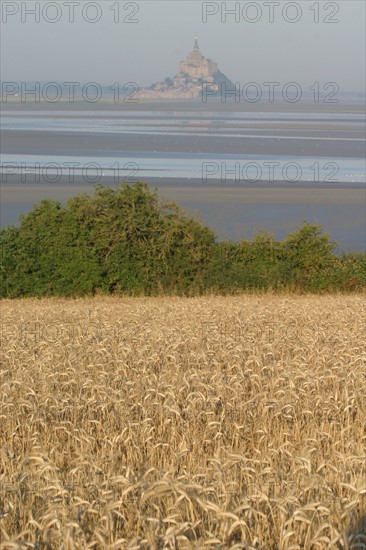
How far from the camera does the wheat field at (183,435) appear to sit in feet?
17.7

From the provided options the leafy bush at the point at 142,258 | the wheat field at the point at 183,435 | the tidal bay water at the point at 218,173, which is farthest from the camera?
the tidal bay water at the point at 218,173

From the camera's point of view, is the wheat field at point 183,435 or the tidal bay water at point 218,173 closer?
the wheat field at point 183,435

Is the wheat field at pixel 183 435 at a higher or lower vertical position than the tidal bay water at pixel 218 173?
lower

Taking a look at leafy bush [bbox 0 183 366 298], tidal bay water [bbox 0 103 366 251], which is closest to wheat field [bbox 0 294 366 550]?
leafy bush [bbox 0 183 366 298]

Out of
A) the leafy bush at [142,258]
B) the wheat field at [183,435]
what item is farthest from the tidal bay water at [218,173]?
the wheat field at [183,435]

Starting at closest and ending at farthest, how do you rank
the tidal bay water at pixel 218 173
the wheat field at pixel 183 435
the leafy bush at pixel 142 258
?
the wheat field at pixel 183 435 → the leafy bush at pixel 142 258 → the tidal bay water at pixel 218 173

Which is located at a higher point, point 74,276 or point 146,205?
point 146,205

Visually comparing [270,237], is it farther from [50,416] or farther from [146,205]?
[50,416]

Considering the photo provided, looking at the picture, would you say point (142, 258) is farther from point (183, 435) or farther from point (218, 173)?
point (218, 173)

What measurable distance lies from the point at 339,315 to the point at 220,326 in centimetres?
264

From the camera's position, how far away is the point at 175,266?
2495 centimetres

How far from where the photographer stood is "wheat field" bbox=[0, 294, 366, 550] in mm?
5406

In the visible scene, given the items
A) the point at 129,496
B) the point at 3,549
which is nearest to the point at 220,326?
the point at 129,496

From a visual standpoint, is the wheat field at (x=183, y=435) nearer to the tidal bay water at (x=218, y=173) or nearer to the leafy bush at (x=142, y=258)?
the leafy bush at (x=142, y=258)
